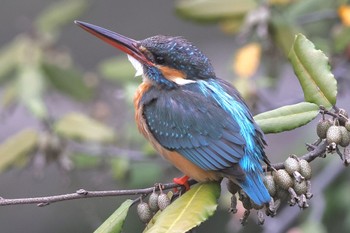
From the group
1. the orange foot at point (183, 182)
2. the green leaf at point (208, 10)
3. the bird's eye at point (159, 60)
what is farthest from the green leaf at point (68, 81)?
the orange foot at point (183, 182)

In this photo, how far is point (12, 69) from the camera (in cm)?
422

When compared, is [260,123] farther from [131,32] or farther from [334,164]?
[131,32]

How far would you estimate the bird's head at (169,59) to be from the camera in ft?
8.97

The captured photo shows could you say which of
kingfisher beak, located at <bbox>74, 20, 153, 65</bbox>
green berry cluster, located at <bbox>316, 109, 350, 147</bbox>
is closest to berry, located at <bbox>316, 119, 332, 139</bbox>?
green berry cluster, located at <bbox>316, 109, 350, 147</bbox>

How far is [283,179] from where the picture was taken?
2197mm

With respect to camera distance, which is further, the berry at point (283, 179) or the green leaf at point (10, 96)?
the green leaf at point (10, 96)

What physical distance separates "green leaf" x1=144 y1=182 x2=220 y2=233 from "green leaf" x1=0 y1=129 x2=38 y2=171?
1327 millimetres

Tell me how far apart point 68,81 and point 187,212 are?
6.78 feet

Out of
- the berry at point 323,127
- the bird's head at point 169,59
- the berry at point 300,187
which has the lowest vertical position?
the berry at point 300,187

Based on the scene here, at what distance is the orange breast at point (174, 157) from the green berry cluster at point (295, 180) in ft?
0.94

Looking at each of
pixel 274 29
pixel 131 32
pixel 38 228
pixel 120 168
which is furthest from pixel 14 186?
pixel 274 29

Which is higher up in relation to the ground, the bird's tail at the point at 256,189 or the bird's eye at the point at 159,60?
the bird's eye at the point at 159,60

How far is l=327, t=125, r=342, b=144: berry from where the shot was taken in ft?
7.22

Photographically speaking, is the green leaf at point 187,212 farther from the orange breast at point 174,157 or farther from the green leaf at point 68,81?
the green leaf at point 68,81
